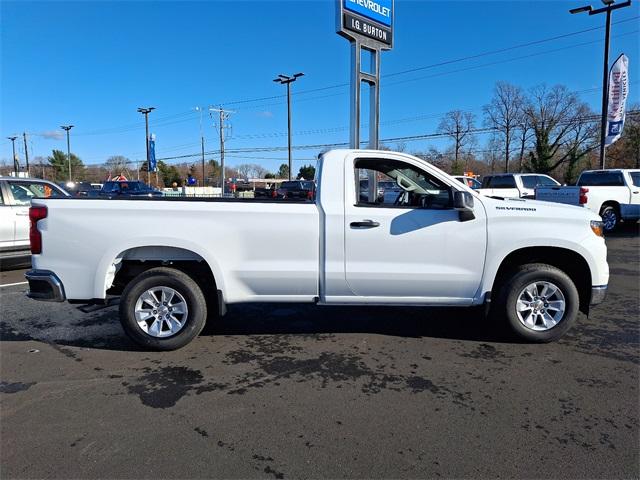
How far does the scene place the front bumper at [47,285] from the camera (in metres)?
4.44

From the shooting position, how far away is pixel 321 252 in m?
4.55

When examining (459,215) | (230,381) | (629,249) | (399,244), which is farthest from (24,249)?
(629,249)

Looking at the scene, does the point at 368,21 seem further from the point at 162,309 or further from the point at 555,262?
the point at 162,309

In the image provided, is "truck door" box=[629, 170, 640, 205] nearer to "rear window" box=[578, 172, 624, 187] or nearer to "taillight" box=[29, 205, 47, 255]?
"rear window" box=[578, 172, 624, 187]

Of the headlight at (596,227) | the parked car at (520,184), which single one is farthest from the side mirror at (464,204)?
the parked car at (520,184)

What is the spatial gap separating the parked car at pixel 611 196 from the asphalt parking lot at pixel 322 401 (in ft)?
32.5

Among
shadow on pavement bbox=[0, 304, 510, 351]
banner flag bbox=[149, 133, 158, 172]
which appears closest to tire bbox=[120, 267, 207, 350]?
shadow on pavement bbox=[0, 304, 510, 351]

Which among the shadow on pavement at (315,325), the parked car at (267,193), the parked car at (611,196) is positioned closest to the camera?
the shadow on pavement at (315,325)

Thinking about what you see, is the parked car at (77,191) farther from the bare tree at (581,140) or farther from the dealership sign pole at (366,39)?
the bare tree at (581,140)

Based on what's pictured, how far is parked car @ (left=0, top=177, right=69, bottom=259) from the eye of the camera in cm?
814

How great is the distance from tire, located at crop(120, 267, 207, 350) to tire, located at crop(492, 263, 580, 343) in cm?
307

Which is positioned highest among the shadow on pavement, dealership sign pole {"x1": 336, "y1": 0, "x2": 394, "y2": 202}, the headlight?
dealership sign pole {"x1": 336, "y1": 0, "x2": 394, "y2": 202}

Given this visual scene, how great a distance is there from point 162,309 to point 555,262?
4160mm

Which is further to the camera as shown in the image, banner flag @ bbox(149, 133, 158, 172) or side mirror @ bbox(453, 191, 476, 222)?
banner flag @ bbox(149, 133, 158, 172)
